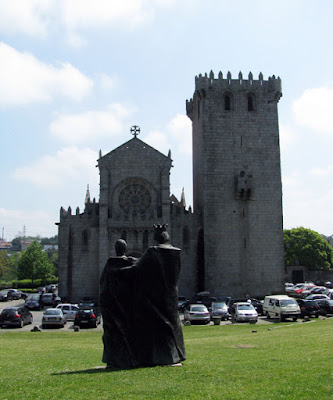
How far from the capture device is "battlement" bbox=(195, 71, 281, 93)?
4544 centimetres

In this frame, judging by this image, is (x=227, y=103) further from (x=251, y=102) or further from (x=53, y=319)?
(x=53, y=319)

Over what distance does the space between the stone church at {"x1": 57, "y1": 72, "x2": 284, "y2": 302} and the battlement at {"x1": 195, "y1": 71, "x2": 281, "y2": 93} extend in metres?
0.22

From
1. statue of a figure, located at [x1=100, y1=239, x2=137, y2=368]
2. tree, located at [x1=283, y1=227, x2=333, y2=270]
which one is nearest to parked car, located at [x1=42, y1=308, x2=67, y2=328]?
statue of a figure, located at [x1=100, y1=239, x2=137, y2=368]

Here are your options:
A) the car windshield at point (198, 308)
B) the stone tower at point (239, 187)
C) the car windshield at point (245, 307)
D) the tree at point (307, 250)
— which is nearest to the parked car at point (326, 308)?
the car windshield at point (245, 307)

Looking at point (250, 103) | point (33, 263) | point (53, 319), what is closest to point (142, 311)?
point (53, 319)

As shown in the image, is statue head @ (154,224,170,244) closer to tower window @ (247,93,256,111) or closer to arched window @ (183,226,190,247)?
arched window @ (183,226,190,247)

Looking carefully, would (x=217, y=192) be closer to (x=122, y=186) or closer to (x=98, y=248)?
(x=122, y=186)

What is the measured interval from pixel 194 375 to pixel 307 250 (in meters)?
67.5

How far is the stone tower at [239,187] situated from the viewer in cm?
4275

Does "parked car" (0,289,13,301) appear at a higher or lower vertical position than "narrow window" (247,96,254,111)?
lower

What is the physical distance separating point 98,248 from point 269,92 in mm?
22416

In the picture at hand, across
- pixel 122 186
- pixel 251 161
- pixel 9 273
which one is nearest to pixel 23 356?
pixel 122 186

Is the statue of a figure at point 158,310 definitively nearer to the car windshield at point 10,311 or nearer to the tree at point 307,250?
the car windshield at point 10,311

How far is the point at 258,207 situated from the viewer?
43.7 meters
